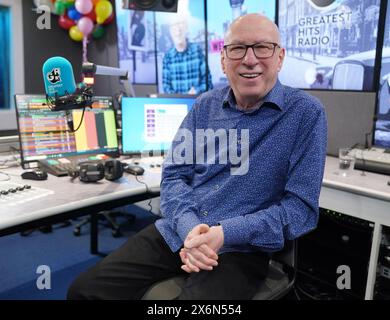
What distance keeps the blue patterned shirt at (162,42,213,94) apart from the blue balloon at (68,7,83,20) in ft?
3.83

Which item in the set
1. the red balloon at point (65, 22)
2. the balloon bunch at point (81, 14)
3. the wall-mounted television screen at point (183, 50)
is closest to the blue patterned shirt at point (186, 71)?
the wall-mounted television screen at point (183, 50)

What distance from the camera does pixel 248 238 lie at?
46.1 inches

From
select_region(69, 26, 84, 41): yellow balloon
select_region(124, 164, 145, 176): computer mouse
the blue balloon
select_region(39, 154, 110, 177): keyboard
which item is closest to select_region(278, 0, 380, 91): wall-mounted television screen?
select_region(124, 164, 145, 176): computer mouse

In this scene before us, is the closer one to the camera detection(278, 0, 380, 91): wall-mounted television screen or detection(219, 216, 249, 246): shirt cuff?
detection(219, 216, 249, 246): shirt cuff

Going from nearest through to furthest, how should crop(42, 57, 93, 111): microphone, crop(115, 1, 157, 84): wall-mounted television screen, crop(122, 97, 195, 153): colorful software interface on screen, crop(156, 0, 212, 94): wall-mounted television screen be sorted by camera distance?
crop(42, 57, 93, 111): microphone → crop(122, 97, 195, 153): colorful software interface on screen → crop(156, 0, 212, 94): wall-mounted television screen → crop(115, 1, 157, 84): wall-mounted television screen

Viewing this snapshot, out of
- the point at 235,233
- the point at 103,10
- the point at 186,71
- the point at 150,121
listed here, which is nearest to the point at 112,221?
the point at 150,121

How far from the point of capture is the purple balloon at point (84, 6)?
3967mm

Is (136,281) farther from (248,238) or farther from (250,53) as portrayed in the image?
(250,53)

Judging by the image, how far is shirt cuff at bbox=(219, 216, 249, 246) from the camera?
1.16 m

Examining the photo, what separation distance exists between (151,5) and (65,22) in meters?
1.98

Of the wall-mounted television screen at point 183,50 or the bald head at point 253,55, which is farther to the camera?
the wall-mounted television screen at point 183,50

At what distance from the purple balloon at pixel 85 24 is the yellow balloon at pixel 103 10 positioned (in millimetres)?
116

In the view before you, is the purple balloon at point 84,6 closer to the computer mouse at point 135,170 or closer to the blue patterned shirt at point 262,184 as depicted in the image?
the computer mouse at point 135,170

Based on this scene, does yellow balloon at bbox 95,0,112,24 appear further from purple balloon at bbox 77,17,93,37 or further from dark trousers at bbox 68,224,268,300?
dark trousers at bbox 68,224,268,300
